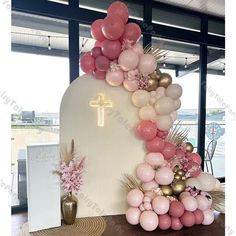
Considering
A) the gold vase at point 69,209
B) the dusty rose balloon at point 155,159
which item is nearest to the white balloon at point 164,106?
the dusty rose balloon at point 155,159

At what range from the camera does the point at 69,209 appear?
6.64ft

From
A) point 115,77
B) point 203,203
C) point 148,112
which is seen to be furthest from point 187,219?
point 115,77

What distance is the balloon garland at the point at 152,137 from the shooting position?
6.58 ft

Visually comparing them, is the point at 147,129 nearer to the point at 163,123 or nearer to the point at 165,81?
the point at 163,123

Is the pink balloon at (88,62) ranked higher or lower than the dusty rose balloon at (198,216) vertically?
higher

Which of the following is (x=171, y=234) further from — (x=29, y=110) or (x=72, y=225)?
(x=29, y=110)

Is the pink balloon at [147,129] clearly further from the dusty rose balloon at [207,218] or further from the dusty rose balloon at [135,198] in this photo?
the dusty rose balloon at [207,218]

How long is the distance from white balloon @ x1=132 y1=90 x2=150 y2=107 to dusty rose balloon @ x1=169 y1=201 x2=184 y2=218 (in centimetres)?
94

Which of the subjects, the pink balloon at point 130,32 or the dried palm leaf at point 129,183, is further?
the dried palm leaf at point 129,183

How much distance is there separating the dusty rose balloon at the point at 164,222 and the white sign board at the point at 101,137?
43 cm

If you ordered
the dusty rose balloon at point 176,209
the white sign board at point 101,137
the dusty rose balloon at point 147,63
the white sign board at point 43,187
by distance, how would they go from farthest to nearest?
the white sign board at point 101,137 → the dusty rose balloon at point 147,63 → the dusty rose balloon at point 176,209 → the white sign board at point 43,187

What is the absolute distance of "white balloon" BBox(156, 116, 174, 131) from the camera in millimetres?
2133

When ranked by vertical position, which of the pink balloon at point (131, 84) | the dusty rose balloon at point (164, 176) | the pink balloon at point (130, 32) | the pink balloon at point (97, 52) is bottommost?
the dusty rose balloon at point (164, 176)

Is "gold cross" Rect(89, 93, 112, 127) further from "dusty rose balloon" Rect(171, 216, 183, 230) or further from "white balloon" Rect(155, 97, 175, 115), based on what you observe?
"dusty rose balloon" Rect(171, 216, 183, 230)
